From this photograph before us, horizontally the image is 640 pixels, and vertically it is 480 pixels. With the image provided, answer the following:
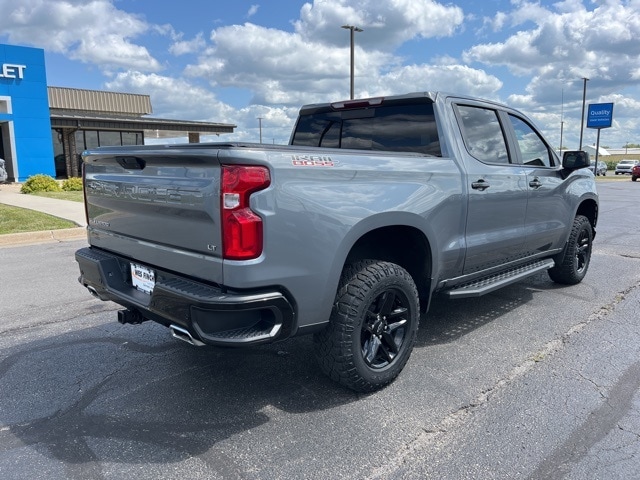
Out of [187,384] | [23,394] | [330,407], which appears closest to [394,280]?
[330,407]

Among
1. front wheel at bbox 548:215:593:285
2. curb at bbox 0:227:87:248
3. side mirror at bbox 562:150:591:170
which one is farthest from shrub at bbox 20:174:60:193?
side mirror at bbox 562:150:591:170

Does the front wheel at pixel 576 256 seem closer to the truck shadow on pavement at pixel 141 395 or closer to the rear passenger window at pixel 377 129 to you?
the rear passenger window at pixel 377 129

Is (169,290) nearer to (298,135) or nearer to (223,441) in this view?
(223,441)

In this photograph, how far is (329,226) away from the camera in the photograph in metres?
2.83

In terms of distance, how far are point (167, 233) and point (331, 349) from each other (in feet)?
3.84

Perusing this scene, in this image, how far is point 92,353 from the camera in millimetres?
4000

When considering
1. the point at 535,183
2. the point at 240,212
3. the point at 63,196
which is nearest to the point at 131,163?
the point at 240,212

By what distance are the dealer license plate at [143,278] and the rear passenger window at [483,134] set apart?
99.8 inches

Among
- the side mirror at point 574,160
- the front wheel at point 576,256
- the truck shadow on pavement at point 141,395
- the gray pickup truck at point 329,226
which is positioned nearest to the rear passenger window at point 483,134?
the gray pickup truck at point 329,226

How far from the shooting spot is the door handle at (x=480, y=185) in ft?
12.8

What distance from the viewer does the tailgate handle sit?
3.07 m

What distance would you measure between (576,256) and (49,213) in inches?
442

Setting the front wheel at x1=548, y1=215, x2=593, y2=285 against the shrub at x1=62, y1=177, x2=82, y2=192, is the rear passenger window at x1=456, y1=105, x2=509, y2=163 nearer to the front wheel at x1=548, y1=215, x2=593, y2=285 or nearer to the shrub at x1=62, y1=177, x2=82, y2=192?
the front wheel at x1=548, y1=215, x2=593, y2=285

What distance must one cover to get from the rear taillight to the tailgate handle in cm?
81
